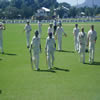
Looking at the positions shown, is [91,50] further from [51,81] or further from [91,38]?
[51,81]

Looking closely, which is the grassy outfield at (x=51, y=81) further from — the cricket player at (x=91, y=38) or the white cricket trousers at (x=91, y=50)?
the cricket player at (x=91, y=38)

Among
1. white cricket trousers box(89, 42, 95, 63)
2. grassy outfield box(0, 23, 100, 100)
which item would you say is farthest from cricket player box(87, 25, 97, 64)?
grassy outfield box(0, 23, 100, 100)

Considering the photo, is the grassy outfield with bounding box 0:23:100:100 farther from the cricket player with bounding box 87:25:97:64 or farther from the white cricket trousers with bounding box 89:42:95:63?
the cricket player with bounding box 87:25:97:64

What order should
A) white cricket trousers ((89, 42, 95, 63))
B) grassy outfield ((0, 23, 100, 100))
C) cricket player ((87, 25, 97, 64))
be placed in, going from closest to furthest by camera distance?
1. grassy outfield ((0, 23, 100, 100))
2. cricket player ((87, 25, 97, 64))
3. white cricket trousers ((89, 42, 95, 63))

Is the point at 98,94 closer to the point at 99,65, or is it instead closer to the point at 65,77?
the point at 65,77

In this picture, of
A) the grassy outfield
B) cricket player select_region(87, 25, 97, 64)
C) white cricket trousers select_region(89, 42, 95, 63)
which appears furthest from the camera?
white cricket trousers select_region(89, 42, 95, 63)

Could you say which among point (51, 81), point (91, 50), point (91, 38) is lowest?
point (51, 81)

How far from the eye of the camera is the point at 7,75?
1153cm

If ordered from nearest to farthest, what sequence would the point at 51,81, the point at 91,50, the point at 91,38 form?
Answer: the point at 51,81
the point at 91,38
the point at 91,50

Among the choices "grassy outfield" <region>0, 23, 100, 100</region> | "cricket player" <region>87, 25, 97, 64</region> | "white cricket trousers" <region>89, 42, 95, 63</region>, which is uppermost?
"cricket player" <region>87, 25, 97, 64</region>

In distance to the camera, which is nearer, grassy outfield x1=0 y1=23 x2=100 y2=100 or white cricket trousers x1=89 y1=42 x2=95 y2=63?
grassy outfield x1=0 y1=23 x2=100 y2=100

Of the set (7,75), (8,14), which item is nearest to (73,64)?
(7,75)

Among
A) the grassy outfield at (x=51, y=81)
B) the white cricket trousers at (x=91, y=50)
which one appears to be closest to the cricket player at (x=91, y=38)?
the white cricket trousers at (x=91, y=50)

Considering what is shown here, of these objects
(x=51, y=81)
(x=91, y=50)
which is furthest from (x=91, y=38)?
(x=51, y=81)
